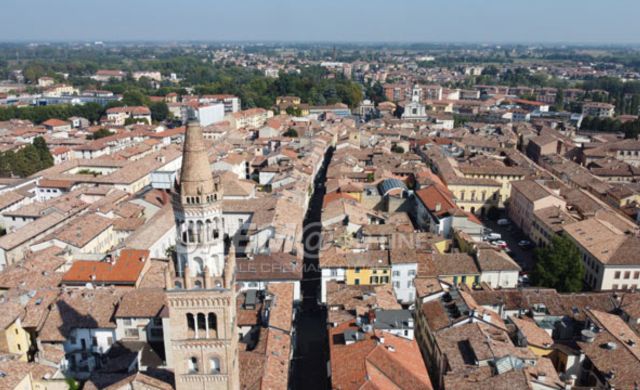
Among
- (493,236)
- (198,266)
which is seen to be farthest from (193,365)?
(493,236)

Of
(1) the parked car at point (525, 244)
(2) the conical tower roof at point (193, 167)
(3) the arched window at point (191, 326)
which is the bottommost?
(1) the parked car at point (525, 244)

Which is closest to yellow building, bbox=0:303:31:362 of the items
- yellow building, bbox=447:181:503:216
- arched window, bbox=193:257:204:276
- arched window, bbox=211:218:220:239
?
arched window, bbox=193:257:204:276

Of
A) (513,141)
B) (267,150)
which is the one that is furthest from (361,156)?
(513,141)

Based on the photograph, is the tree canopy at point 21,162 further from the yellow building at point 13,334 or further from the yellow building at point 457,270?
the yellow building at point 457,270

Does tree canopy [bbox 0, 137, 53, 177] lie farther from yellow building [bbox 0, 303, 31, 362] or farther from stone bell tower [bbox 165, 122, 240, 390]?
stone bell tower [bbox 165, 122, 240, 390]

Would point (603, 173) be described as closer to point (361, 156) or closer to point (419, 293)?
point (361, 156)

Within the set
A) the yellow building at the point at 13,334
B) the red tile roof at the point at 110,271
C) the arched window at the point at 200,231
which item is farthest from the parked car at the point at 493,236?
the yellow building at the point at 13,334
